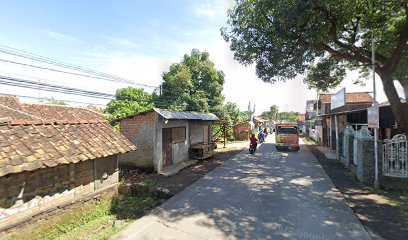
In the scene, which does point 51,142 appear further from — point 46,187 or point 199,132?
point 199,132

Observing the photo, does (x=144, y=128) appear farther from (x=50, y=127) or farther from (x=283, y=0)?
(x=283, y=0)

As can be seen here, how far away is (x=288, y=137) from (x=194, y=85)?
1286 centimetres

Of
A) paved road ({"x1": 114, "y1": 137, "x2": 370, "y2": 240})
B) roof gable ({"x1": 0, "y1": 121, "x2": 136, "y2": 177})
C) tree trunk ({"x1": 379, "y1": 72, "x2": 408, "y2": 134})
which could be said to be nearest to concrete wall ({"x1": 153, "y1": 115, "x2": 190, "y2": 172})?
paved road ({"x1": 114, "y1": 137, "x2": 370, "y2": 240})

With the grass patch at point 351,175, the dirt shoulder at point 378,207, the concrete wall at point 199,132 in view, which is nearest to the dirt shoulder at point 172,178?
the concrete wall at point 199,132

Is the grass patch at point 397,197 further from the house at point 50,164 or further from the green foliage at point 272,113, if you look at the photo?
the green foliage at point 272,113

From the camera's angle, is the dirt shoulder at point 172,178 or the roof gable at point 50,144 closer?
the roof gable at point 50,144

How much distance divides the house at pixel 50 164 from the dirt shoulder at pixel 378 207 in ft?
23.6

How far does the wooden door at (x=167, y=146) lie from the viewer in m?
12.5

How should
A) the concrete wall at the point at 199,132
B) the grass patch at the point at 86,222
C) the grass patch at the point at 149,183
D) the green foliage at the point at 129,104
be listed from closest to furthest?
the grass patch at the point at 86,222
the grass patch at the point at 149,183
the concrete wall at the point at 199,132
the green foliage at the point at 129,104

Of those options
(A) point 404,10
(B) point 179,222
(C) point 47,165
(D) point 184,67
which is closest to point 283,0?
(A) point 404,10

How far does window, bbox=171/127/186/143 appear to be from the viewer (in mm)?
13398

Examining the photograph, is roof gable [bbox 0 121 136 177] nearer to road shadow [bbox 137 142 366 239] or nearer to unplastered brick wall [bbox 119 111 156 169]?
road shadow [bbox 137 142 366 239]

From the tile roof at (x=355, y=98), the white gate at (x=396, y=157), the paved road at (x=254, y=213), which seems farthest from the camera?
the tile roof at (x=355, y=98)

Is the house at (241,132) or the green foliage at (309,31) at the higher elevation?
the green foliage at (309,31)
